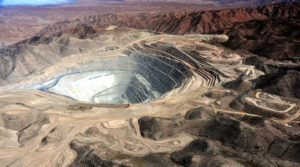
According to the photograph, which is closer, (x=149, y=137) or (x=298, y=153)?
(x=298, y=153)

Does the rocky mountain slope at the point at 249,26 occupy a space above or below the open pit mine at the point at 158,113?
above

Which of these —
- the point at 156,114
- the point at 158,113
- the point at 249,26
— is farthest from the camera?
the point at 249,26

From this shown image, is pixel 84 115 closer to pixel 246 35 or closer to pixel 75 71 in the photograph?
pixel 75 71

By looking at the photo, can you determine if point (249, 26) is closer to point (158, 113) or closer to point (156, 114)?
point (158, 113)

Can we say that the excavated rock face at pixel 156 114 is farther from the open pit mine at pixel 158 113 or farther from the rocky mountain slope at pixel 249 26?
the rocky mountain slope at pixel 249 26

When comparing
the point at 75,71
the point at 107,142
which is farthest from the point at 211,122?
the point at 75,71

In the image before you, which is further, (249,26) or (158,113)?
(249,26)

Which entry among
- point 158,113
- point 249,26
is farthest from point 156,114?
point 249,26

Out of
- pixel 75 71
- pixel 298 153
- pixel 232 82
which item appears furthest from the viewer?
pixel 75 71

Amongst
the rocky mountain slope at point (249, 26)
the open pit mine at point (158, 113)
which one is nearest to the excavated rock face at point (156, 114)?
the open pit mine at point (158, 113)
